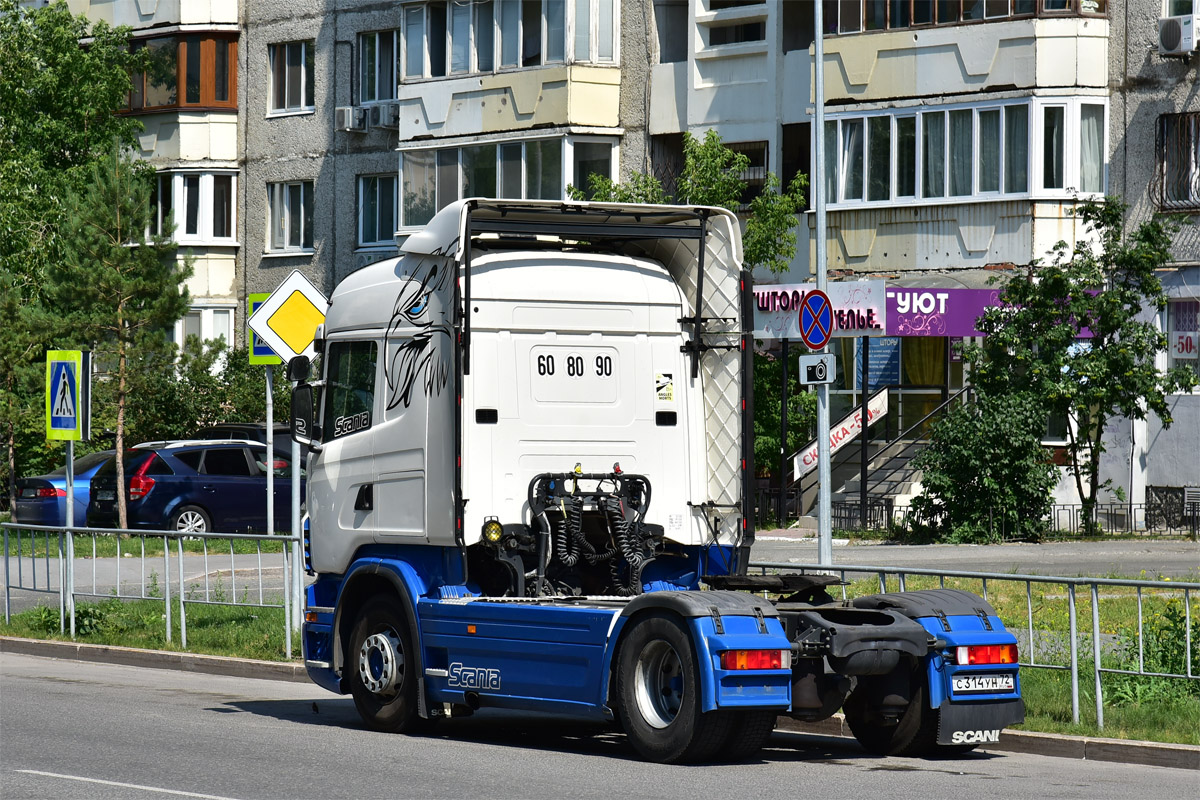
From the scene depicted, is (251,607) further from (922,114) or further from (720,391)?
(922,114)

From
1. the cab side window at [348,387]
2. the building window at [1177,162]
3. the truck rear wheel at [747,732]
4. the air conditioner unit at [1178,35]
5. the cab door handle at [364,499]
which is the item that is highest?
the air conditioner unit at [1178,35]

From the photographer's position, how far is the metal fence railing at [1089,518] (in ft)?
97.6

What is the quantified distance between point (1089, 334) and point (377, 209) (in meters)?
19.3

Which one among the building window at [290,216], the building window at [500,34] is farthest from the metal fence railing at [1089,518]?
the building window at [290,216]

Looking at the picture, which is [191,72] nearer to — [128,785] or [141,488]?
[141,488]

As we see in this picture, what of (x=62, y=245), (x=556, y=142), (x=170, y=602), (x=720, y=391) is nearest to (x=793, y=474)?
(x=556, y=142)

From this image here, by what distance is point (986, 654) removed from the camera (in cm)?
1058

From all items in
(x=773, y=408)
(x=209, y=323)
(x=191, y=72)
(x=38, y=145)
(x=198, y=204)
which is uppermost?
(x=191, y=72)

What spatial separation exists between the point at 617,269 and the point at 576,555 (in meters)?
1.97

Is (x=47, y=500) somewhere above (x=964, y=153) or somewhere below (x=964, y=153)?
below

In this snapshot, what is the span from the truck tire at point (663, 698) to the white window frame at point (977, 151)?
922 inches

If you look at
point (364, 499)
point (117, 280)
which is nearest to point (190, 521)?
point (117, 280)

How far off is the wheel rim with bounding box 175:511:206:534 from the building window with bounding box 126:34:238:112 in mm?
17293

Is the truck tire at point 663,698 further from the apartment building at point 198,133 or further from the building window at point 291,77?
the apartment building at point 198,133
